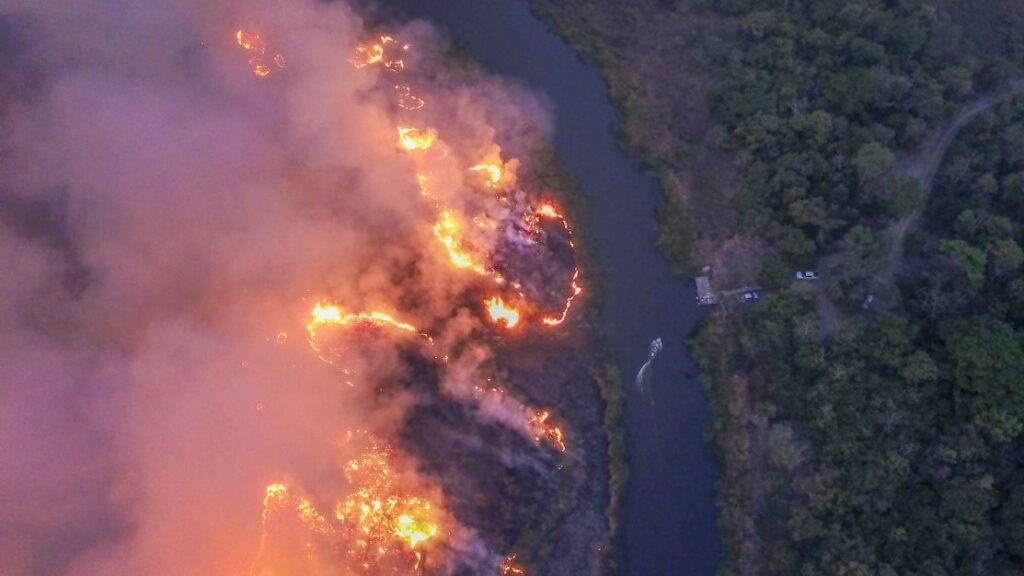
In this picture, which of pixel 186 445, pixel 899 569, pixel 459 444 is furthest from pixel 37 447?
pixel 899 569

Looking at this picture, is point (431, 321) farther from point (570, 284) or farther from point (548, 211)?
point (548, 211)

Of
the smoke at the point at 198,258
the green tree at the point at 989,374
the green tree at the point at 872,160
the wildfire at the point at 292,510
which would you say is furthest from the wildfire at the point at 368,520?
the green tree at the point at 872,160


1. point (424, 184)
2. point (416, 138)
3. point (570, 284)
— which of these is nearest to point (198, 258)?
point (424, 184)

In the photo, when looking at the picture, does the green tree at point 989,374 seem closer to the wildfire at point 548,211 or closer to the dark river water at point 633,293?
the dark river water at point 633,293

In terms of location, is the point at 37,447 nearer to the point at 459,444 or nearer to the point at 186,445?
the point at 186,445

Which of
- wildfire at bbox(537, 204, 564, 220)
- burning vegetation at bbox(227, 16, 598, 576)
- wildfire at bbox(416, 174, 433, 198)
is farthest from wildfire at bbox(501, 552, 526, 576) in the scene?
wildfire at bbox(416, 174, 433, 198)

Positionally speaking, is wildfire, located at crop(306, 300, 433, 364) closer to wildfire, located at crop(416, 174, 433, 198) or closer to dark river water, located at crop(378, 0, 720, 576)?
wildfire, located at crop(416, 174, 433, 198)
